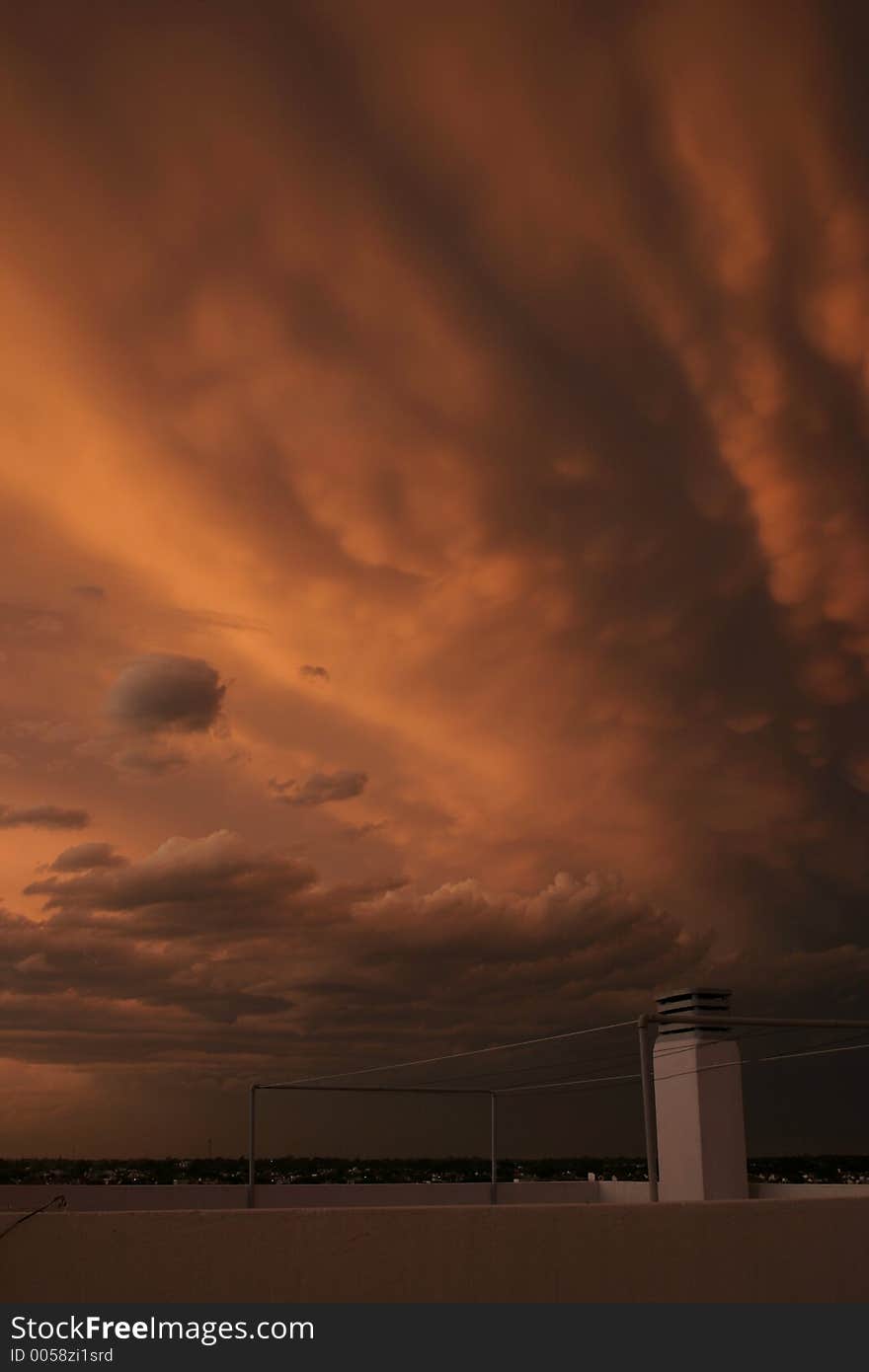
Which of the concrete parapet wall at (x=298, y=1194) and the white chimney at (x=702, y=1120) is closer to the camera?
the white chimney at (x=702, y=1120)

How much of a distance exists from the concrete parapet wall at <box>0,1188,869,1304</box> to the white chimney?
476 centimetres

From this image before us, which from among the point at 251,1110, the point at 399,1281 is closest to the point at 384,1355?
the point at 399,1281

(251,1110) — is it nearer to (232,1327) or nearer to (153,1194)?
(153,1194)

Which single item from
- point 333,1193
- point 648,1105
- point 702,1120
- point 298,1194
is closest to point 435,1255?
point 648,1105

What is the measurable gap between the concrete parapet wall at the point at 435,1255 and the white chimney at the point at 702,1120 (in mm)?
4762

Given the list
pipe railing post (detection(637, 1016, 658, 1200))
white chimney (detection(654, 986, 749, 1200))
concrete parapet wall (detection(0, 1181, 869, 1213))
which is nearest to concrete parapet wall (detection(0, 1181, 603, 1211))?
concrete parapet wall (detection(0, 1181, 869, 1213))

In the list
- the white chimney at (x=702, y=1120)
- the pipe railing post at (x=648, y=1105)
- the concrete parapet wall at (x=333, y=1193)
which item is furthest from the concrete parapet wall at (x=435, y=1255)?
the concrete parapet wall at (x=333, y=1193)

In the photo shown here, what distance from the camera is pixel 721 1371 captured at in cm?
411

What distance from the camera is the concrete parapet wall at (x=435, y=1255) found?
12.8 ft

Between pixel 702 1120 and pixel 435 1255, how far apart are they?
5713mm

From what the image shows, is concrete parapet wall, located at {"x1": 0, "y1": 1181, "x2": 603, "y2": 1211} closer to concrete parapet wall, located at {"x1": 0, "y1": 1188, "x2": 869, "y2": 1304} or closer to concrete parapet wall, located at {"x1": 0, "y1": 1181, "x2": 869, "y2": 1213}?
concrete parapet wall, located at {"x1": 0, "y1": 1181, "x2": 869, "y2": 1213}

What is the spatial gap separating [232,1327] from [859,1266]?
7.44ft

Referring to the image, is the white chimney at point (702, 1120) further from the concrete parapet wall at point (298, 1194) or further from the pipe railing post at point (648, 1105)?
the pipe railing post at point (648, 1105)

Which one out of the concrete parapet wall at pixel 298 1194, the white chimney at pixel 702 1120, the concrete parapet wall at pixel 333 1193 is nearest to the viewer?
the white chimney at pixel 702 1120
